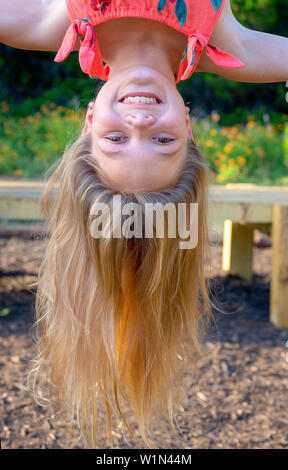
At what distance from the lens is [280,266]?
332 cm

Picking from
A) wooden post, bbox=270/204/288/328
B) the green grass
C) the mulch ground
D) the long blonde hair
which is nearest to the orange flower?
the green grass

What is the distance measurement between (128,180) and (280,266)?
2297 millimetres

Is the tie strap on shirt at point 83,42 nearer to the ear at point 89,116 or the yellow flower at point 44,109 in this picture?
the ear at point 89,116

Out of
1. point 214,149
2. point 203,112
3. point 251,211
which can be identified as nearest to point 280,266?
point 251,211

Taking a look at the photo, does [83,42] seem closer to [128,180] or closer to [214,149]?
[128,180]

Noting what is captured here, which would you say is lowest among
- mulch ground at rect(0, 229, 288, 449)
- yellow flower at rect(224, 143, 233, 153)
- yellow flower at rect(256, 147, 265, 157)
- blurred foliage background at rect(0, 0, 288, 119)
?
mulch ground at rect(0, 229, 288, 449)

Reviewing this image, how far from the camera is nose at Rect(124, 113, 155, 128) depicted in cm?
115

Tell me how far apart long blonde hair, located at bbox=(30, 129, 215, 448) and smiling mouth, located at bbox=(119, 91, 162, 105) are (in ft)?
0.61

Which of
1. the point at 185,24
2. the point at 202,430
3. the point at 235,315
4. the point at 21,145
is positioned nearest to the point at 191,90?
the point at 21,145

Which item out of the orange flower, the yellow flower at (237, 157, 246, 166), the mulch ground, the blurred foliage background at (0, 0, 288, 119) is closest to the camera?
the mulch ground

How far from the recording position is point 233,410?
2523 mm

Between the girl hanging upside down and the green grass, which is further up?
the green grass

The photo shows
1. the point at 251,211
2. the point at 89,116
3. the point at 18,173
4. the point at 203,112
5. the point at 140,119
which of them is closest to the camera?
the point at 140,119

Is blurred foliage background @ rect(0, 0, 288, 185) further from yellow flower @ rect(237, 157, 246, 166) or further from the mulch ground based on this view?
the mulch ground
